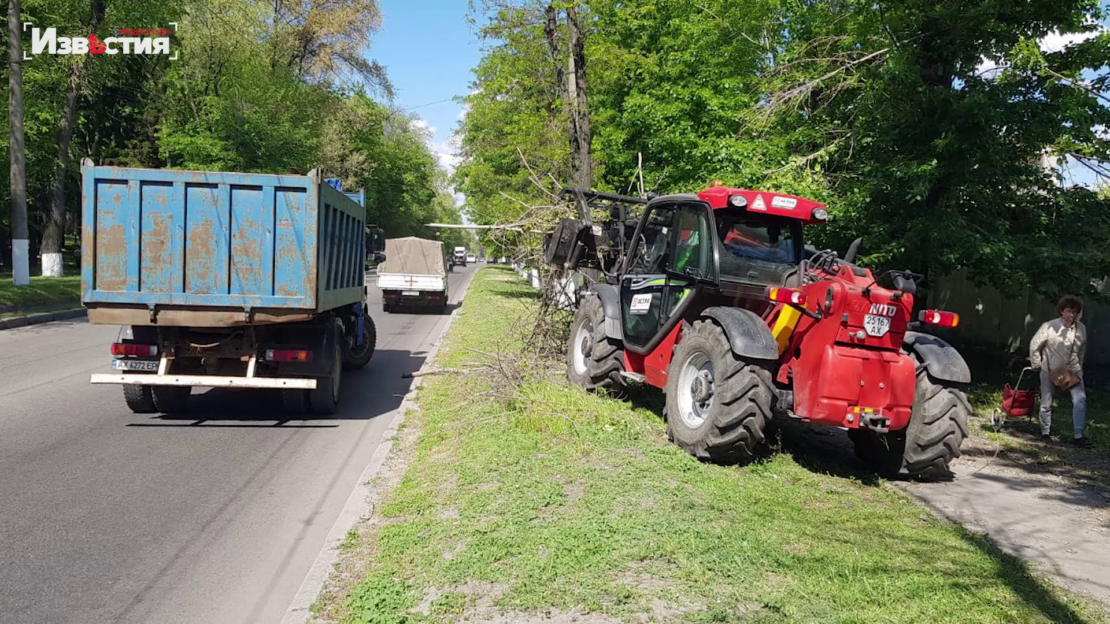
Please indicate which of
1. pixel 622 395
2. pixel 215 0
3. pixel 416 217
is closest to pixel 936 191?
pixel 622 395

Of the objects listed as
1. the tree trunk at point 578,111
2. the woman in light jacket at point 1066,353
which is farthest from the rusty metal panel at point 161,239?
the woman in light jacket at point 1066,353

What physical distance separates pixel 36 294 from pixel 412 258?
9.95 metres

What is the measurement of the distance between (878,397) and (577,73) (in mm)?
10509

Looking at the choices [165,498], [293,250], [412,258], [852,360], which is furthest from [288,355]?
[412,258]

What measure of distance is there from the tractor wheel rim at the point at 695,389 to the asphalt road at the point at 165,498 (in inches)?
116

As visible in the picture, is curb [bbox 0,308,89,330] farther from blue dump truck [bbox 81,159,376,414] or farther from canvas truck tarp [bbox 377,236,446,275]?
blue dump truck [bbox 81,159,376,414]

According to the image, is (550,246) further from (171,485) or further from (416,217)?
(416,217)

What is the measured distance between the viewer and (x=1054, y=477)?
7.17 metres

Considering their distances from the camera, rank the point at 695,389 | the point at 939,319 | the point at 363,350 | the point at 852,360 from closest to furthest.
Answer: the point at 852,360, the point at 939,319, the point at 695,389, the point at 363,350

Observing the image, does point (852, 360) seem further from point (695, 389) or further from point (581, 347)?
point (581, 347)

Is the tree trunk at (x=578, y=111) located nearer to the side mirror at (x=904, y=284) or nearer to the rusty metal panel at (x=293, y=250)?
the rusty metal panel at (x=293, y=250)

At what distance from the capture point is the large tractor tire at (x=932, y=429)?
628 cm

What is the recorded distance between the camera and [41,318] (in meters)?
17.5

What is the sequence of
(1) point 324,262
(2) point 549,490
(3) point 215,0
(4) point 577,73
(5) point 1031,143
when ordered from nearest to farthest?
(2) point 549,490
(1) point 324,262
(5) point 1031,143
(4) point 577,73
(3) point 215,0
